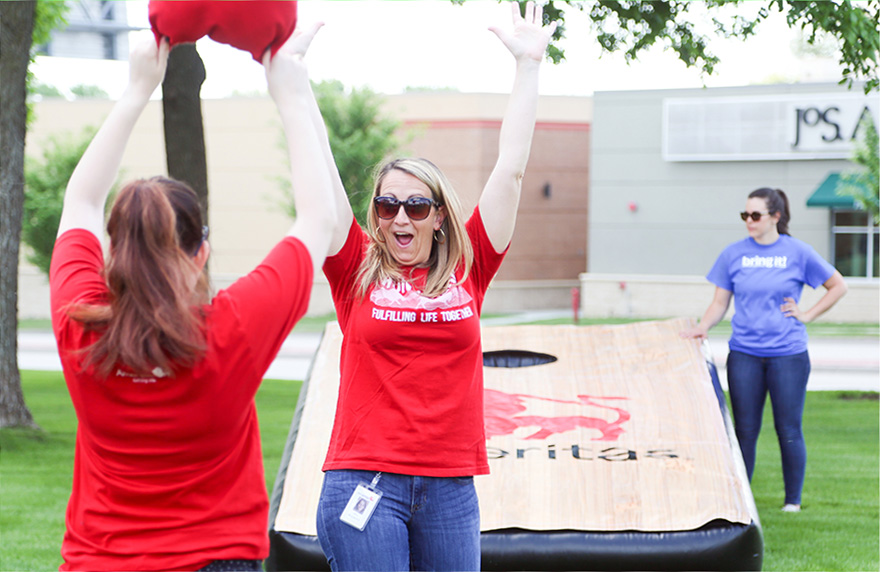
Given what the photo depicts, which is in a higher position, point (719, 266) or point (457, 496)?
point (719, 266)

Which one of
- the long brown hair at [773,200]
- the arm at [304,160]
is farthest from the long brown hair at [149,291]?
the long brown hair at [773,200]

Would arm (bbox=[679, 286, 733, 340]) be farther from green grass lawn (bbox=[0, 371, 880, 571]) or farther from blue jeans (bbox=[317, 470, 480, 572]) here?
blue jeans (bbox=[317, 470, 480, 572])

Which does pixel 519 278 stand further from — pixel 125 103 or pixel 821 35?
pixel 125 103

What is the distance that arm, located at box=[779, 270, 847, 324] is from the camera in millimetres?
6016

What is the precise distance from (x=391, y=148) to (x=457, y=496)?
2705 cm

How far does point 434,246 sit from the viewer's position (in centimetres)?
292

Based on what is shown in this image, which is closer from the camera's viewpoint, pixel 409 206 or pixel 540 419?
A: pixel 409 206

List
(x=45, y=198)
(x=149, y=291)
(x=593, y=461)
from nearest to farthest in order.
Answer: (x=149, y=291) → (x=593, y=461) → (x=45, y=198)

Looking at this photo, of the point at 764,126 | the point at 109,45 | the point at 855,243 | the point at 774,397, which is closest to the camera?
the point at 774,397

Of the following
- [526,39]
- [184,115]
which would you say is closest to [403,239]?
[526,39]

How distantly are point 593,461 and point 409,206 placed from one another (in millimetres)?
2734

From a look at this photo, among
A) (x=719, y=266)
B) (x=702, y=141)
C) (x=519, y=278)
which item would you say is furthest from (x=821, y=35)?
(x=519, y=278)

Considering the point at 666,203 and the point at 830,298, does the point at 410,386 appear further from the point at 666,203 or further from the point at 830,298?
the point at 666,203

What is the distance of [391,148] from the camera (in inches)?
1154
